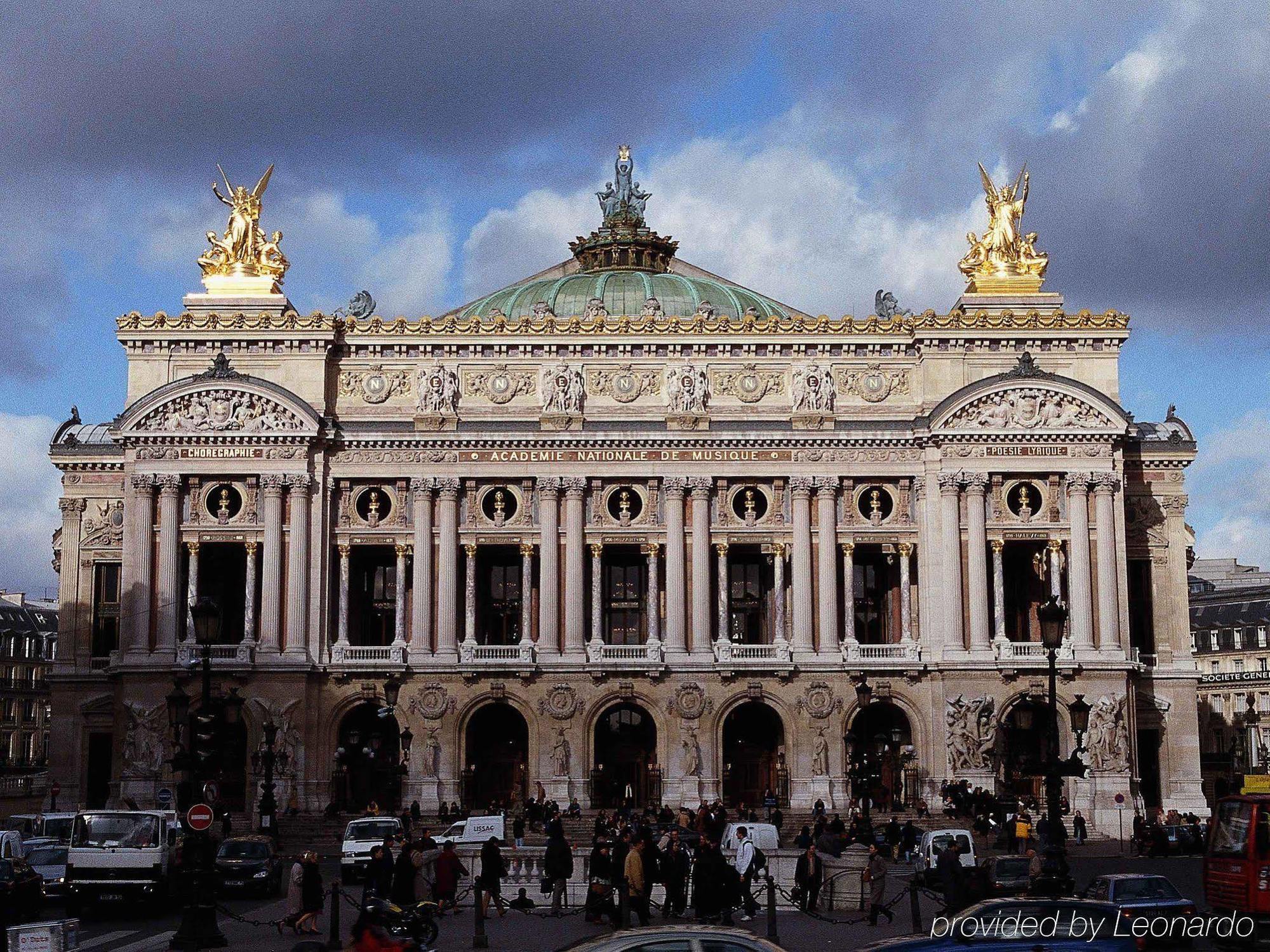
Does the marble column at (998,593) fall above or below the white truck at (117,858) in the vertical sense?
above

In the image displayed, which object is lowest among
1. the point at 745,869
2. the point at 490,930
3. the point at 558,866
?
the point at 490,930

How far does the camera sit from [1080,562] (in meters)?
76.4

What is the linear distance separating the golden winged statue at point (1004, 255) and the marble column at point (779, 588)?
15.4m

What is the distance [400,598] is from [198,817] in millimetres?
41895

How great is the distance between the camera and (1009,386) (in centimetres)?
7688

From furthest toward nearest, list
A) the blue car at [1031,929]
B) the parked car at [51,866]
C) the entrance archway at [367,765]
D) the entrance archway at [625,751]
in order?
the entrance archway at [625,751]
the entrance archway at [367,765]
the parked car at [51,866]
the blue car at [1031,929]

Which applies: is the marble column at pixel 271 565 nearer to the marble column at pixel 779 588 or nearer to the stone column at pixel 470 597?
the stone column at pixel 470 597

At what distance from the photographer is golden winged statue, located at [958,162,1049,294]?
81875 millimetres

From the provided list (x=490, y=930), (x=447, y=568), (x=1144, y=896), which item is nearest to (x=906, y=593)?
(x=447, y=568)

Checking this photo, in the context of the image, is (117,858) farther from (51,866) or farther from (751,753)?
(751,753)

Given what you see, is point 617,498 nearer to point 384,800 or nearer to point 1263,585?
point 384,800

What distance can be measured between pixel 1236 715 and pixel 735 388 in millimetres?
60753

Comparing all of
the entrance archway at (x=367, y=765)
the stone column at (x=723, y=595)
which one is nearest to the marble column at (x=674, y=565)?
the stone column at (x=723, y=595)

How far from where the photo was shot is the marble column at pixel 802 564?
252 feet
